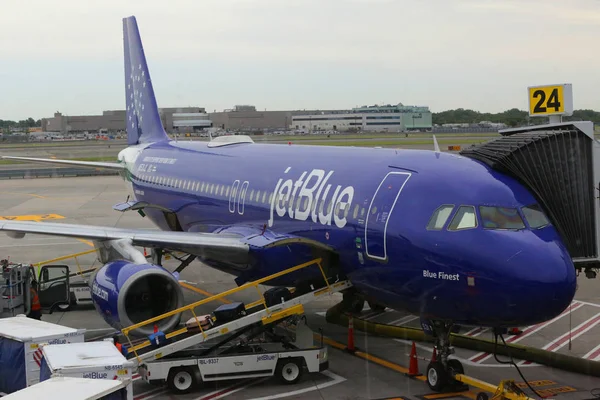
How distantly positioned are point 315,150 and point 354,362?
5312mm

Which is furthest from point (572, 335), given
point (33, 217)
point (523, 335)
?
point (33, 217)

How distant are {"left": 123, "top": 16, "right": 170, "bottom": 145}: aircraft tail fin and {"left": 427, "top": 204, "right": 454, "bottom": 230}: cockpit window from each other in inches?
733

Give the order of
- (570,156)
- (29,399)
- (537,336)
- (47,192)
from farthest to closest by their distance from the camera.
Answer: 1. (47,192)
2. (537,336)
3. (570,156)
4. (29,399)

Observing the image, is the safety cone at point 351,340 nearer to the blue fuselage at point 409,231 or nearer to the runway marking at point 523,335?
the blue fuselage at point 409,231

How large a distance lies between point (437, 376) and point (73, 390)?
6.69m

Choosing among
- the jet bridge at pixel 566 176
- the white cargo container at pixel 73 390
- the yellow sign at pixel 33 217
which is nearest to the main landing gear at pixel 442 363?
the jet bridge at pixel 566 176

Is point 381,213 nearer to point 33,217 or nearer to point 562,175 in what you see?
point 562,175

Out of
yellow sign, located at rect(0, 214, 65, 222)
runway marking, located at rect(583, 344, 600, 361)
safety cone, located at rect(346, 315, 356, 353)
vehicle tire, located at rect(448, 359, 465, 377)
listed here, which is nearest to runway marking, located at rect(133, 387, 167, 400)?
safety cone, located at rect(346, 315, 356, 353)

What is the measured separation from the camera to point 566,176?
13297mm

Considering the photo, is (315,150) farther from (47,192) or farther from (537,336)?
(47,192)

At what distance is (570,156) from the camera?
1337 centimetres

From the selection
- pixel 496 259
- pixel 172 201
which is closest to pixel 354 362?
pixel 496 259

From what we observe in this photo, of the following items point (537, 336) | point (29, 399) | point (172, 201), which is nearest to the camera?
point (29, 399)

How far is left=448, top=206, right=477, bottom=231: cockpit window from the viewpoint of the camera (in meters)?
12.3
